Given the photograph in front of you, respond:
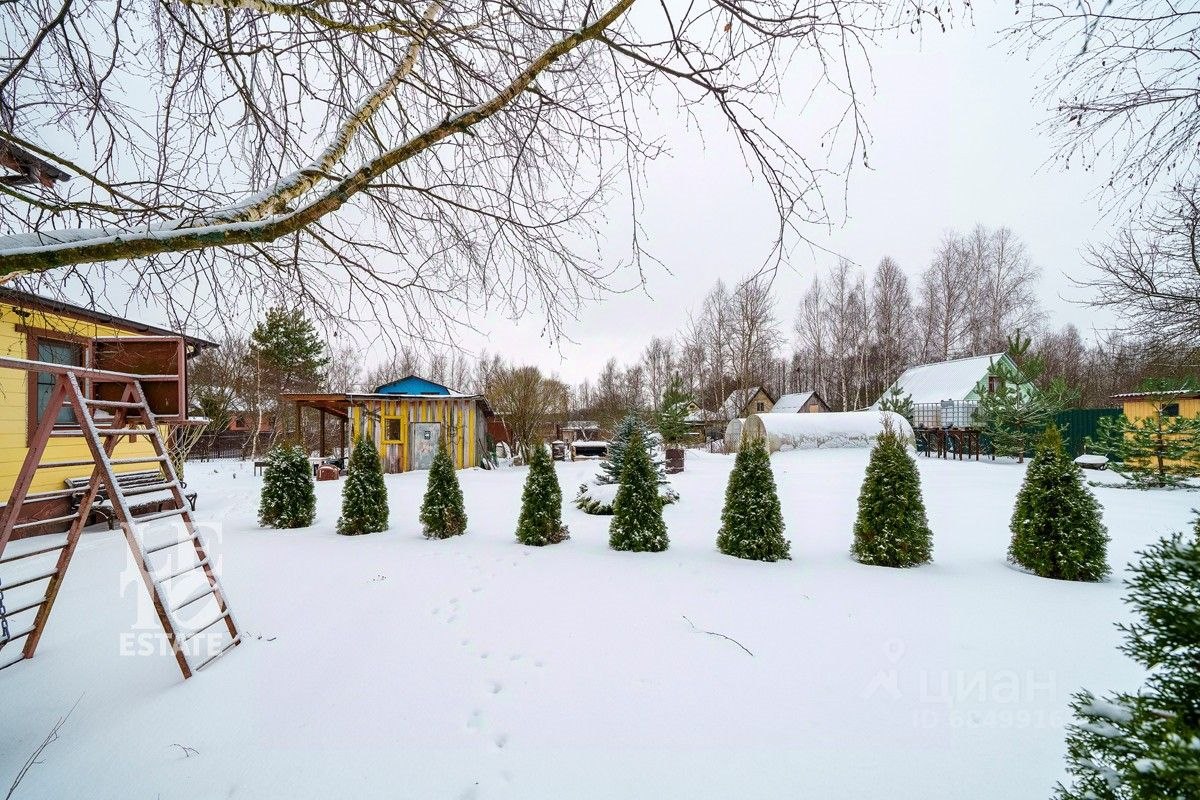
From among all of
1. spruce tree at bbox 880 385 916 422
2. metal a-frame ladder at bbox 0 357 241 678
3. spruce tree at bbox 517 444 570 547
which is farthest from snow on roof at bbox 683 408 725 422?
metal a-frame ladder at bbox 0 357 241 678

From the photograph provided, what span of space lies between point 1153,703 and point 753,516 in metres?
4.00

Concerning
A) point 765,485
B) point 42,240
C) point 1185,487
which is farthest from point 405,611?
point 1185,487

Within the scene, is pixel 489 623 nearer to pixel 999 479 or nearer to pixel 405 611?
pixel 405 611

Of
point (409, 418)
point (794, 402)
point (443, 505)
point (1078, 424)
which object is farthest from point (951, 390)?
point (409, 418)

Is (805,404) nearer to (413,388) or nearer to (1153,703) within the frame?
(413,388)

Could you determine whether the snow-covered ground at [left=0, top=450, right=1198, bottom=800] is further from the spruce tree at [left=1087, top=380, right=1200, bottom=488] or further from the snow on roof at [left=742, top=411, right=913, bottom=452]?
the snow on roof at [left=742, top=411, right=913, bottom=452]

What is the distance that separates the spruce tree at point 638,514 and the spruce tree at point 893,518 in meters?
2.26

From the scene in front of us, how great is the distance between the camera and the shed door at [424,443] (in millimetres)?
16109

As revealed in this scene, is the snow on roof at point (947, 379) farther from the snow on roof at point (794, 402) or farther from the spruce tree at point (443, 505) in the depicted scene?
the spruce tree at point (443, 505)

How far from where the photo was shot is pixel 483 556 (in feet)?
17.8

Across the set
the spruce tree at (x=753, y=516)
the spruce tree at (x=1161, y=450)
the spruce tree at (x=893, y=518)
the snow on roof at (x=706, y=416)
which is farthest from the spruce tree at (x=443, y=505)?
the snow on roof at (x=706, y=416)

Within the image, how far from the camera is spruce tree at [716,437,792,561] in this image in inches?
200

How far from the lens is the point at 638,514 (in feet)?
18.3

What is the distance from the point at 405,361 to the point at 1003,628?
4.86 meters
